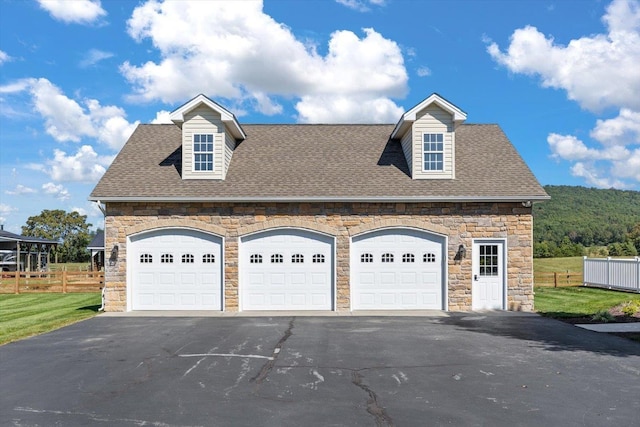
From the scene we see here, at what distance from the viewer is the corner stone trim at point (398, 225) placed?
17609 millimetres

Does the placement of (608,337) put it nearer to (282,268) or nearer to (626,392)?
(626,392)

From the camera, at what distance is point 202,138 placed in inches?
732

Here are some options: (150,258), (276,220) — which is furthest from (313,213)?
(150,258)

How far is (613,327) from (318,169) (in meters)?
10.3

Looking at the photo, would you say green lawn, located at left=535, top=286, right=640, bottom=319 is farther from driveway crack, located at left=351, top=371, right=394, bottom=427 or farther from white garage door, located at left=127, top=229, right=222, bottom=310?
white garage door, located at left=127, top=229, right=222, bottom=310

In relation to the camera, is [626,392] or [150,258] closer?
[626,392]

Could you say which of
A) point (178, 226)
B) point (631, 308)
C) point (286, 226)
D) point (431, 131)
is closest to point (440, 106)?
point (431, 131)

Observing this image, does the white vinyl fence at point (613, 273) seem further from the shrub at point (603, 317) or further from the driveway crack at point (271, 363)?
the driveway crack at point (271, 363)

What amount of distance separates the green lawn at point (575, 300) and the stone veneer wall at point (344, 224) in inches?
50.8

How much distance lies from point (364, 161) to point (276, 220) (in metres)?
4.20

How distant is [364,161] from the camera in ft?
64.1

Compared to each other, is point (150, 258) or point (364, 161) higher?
point (364, 161)

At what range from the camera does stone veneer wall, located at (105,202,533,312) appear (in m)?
17.6

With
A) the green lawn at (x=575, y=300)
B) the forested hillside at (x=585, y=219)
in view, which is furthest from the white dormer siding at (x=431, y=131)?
the forested hillside at (x=585, y=219)
